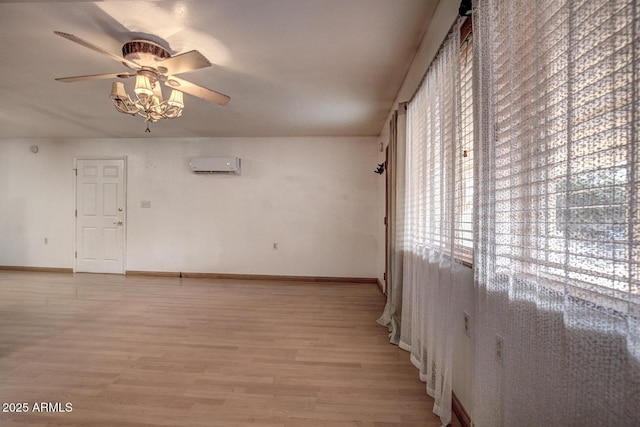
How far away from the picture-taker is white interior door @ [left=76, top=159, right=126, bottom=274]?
484cm

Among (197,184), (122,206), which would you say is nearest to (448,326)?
(197,184)

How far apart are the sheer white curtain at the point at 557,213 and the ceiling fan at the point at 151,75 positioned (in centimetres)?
179

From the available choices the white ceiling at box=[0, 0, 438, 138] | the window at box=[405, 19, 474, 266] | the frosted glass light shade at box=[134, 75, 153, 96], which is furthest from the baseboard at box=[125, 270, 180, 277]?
the window at box=[405, 19, 474, 266]

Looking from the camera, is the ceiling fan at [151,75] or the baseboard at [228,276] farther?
the baseboard at [228,276]

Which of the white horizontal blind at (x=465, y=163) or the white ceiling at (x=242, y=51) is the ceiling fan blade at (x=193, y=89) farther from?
the white horizontal blind at (x=465, y=163)

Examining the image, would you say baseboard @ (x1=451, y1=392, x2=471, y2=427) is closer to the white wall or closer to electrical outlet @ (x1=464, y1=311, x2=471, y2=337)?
electrical outlet @ (x1=464, y1=311, x2=471, y2=337)

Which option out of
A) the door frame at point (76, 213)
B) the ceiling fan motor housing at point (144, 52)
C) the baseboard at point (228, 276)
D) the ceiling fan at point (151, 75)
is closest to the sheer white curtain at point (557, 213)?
the ceiling fan at point (151, 75)

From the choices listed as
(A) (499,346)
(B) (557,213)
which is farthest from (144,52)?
(A) (499,346)

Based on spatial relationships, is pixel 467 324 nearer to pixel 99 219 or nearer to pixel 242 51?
pixel 242 51

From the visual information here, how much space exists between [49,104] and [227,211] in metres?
2.60

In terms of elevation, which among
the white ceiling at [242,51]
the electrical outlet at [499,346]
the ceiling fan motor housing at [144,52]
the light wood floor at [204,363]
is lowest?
the light wood floor at [204,363]


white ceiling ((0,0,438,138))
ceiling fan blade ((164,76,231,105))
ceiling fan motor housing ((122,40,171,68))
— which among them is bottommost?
ceiling fan blade ((164,76,231,105))

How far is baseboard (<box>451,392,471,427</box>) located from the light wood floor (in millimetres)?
147

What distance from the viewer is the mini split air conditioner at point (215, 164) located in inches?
179
